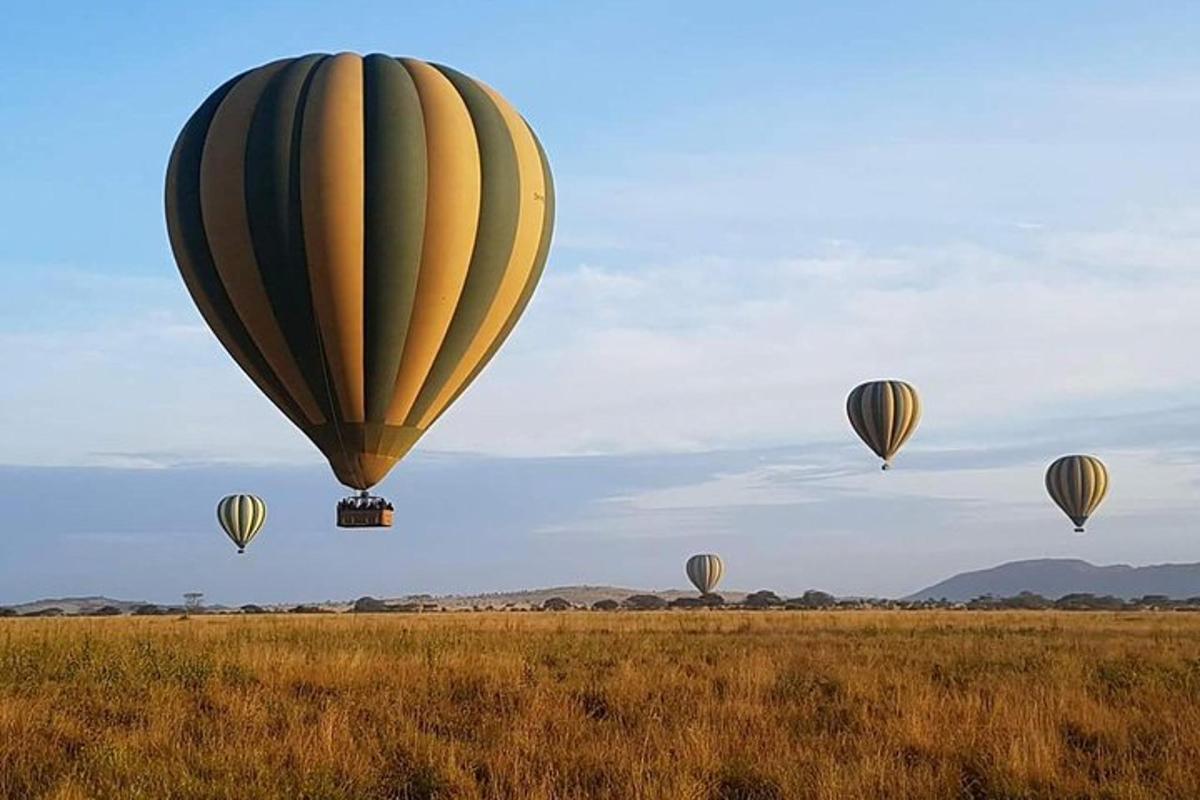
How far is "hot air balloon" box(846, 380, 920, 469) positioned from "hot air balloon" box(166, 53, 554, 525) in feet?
148

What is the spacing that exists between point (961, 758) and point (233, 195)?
1896cm

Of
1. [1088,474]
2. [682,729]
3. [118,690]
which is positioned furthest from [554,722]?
[1088,474]

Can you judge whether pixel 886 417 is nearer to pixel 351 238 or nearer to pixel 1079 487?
pixel 1079 487

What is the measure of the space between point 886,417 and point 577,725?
57840 millimetres

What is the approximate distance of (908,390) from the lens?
71.9 m

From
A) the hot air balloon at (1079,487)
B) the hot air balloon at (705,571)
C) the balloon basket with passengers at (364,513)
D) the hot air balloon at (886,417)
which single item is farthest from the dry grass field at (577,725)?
the hot air balloon at (705,571)

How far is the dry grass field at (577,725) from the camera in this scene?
38.4 ft

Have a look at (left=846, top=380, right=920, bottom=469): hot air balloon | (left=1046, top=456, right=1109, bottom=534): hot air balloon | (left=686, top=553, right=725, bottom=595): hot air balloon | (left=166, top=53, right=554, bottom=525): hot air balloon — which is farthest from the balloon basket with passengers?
(left=686, top=553, right=725, bottom=595): hot air balloon

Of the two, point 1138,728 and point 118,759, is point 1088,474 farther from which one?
point 118,759

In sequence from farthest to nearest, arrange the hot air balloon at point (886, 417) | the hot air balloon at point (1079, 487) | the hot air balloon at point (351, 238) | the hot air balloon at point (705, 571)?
the hot air balloon at point (705, 571) < the hot air balloon at point (1079, 487) < the hot air balloon at point (886, 417) < the hot air balloon at point (351, 238)

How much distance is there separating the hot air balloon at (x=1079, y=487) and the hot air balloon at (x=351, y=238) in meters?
64.5

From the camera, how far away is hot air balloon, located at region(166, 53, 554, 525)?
26594 millimetres

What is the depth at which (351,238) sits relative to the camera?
26.7 meters

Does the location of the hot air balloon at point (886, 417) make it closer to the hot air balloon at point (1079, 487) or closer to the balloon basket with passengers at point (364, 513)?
the hot air balloon at point (1079, 487)
